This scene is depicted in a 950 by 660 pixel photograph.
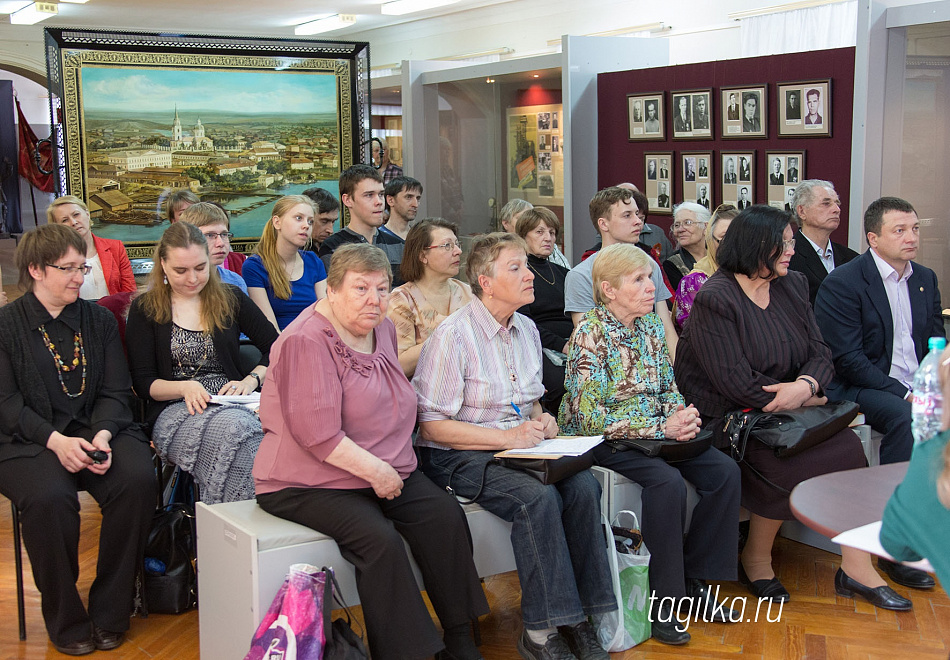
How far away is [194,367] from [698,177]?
4.55 m

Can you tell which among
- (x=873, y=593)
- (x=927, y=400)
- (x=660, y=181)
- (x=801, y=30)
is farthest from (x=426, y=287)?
(x=801, y=30)

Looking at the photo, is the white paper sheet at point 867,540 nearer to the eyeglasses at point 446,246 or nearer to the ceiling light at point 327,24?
the eyeglasses at point 446,246

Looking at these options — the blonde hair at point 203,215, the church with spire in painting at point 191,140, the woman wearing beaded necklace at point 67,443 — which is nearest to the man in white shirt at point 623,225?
the blonde hair at point 203,215

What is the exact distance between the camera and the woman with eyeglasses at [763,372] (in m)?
4.02

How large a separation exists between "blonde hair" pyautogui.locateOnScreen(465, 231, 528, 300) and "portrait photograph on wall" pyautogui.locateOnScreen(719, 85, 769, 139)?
143 inches

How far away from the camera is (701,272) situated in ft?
17.1

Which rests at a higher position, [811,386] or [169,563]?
[811,386]

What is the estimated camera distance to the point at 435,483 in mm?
3578

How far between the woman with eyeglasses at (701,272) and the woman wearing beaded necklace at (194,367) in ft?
→ 7.59

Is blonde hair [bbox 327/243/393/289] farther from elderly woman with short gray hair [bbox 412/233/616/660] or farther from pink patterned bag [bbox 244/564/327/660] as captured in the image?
pink patterned bag [bbox 244/564/327/660]

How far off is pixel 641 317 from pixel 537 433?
73 centimetres

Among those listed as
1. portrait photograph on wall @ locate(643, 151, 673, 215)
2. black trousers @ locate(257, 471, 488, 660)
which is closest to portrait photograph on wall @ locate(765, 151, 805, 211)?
portrait photograph on wall @ locate(643, 151, 673, 215)

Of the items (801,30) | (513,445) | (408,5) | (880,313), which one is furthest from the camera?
(408,5)

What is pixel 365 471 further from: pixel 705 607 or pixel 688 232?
pixel 688 232
